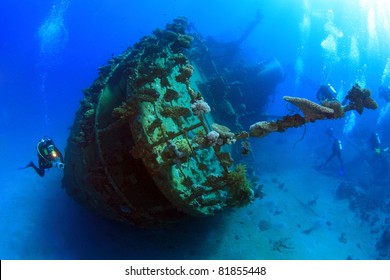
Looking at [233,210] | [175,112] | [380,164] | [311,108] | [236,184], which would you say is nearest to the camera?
[311,108]

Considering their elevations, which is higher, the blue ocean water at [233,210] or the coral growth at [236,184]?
the coral growth at [236,184]

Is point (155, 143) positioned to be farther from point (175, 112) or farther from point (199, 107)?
point (199, 107)

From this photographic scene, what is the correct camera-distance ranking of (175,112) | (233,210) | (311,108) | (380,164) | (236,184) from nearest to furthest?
(311,108), (236,184), (175,112), (233,210), (380,164)

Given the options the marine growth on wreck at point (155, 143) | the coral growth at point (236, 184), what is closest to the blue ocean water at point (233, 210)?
the marine growth on wreck at point (155, 143)

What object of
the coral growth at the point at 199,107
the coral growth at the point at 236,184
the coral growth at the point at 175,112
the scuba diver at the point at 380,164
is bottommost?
the scuba diver at the point at 380,164

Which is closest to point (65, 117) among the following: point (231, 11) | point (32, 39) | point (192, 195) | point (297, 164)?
point (297, 164)

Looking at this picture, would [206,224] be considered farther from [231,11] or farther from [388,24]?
[231,11]

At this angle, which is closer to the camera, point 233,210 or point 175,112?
point 175,112

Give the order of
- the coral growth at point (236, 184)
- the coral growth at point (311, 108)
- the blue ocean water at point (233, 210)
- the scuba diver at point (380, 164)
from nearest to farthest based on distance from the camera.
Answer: the coral growth at point (311, 108), the coral growth at point (236, 184), the blue ocean water at point (233, 210), the scuba diver at point (380, 164)

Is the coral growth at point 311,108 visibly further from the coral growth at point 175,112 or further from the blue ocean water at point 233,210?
the blue ocean water at point 233,210

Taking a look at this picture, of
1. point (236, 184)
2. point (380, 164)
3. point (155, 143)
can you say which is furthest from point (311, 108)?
point (380, 164)

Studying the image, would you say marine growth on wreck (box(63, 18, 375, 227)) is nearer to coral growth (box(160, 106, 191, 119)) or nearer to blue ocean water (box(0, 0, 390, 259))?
coral growth (box(160, 106, 191, 119))

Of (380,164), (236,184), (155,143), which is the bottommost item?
(380,164)
